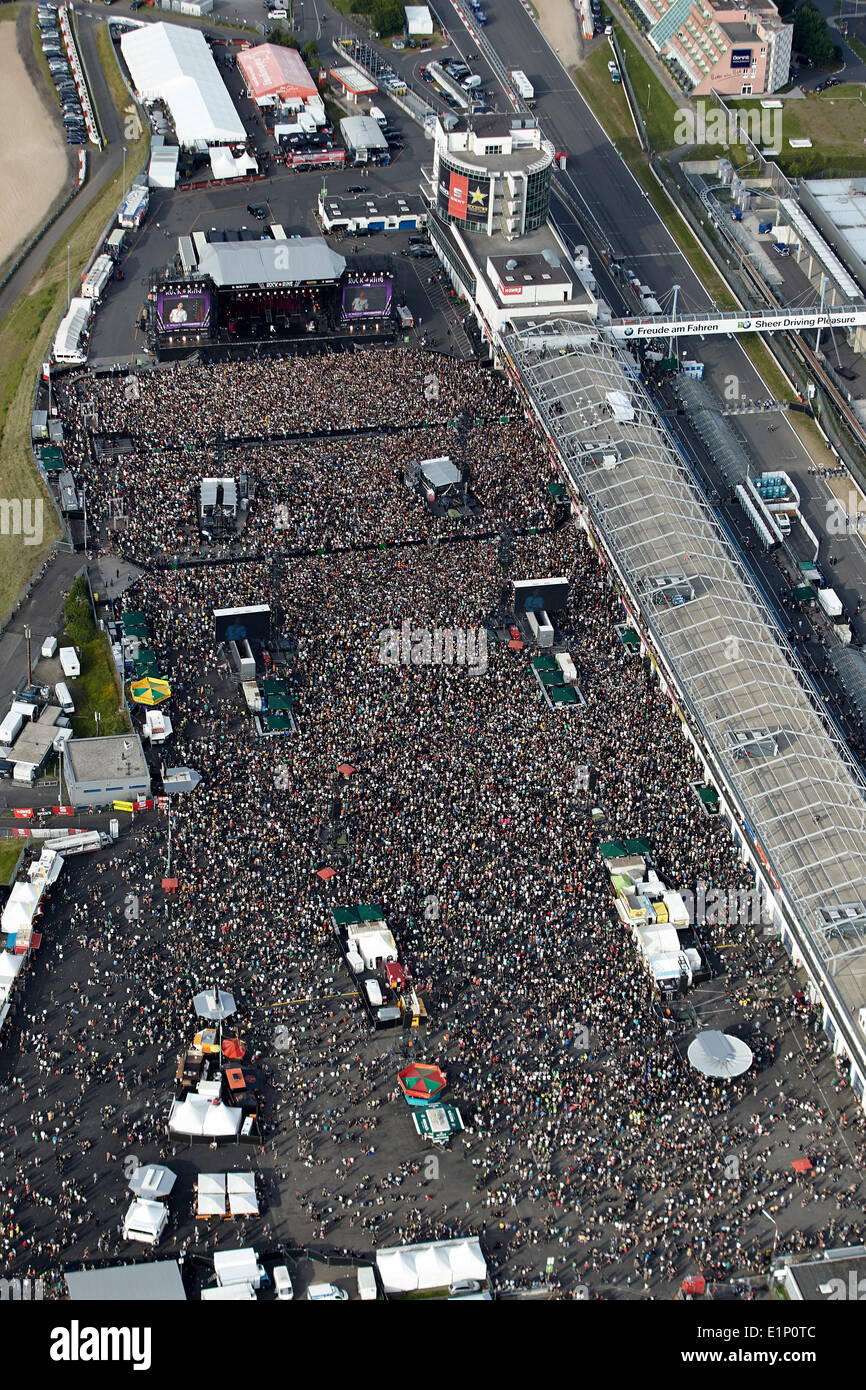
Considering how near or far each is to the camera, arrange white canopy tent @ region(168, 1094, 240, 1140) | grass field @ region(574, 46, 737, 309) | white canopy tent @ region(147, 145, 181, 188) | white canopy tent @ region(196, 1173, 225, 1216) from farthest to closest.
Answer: white canopy tent @ region(147, 145, 181, 188)
grass field @ region(574, 46, 737, 309)
white canopy tent @ region(168, 1094, 240, 1140)
white canopy tent @ region(196, 1173, 225, 1216)

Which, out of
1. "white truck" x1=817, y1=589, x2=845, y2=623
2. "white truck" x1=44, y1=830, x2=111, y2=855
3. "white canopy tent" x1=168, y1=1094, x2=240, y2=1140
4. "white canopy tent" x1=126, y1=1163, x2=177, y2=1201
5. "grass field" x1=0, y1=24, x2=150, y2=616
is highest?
"grass field" x1=0, y1=24, x2=150, y2=616

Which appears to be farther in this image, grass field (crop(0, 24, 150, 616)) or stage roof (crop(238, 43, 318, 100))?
stage roof (crop(238, 43, 318, 100))

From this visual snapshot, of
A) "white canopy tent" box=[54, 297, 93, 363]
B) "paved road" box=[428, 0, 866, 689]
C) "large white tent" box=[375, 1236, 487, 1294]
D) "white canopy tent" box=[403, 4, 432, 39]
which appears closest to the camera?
"large white tent" box=[375, 1236, 487, 1294]

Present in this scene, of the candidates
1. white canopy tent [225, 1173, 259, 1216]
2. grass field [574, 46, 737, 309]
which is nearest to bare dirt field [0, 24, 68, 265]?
grass field [574, 46, 737, 309]

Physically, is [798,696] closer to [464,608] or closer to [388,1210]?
[464,608]

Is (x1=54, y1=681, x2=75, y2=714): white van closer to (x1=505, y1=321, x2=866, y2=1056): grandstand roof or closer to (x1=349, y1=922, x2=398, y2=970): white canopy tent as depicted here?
(x1=349, y1=922, x2=398, y2=970): white canopy tent

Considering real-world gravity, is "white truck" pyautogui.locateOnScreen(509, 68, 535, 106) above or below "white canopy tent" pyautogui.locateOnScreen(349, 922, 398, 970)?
above

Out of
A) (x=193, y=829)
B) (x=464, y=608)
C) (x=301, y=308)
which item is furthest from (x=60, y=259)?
(x=193, y=829)
